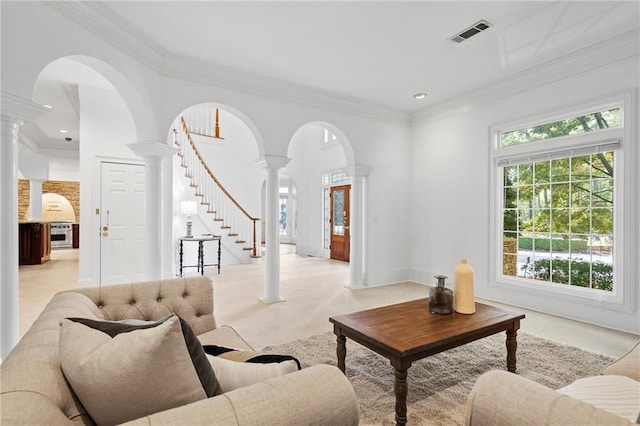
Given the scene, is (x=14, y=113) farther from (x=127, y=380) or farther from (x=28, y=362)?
(x=127, y=380)

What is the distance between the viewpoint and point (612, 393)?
4.33 ft

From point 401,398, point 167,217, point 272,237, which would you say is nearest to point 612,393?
point 401,398

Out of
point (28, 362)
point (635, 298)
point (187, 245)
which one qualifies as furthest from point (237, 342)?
point (187, 245)

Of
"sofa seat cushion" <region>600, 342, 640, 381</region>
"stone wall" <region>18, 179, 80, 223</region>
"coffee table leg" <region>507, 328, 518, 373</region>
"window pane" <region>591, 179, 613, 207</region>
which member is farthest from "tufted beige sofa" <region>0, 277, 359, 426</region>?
"stone wall" <region>18, 179, 80, 223</region>

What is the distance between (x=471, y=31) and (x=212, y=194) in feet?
20.6

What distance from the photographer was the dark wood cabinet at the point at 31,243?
7.15 m

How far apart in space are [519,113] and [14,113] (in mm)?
5312

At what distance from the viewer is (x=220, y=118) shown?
8898 millimetres

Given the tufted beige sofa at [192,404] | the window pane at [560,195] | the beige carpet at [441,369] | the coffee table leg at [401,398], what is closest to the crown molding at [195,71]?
the window pane at [560,195]

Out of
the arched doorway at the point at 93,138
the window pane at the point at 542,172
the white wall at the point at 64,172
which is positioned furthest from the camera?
the white wall at the point at 64,172

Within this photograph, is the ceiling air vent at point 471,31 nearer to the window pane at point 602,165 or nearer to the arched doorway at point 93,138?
the window pane at point 602,165

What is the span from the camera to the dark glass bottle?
98.2 inches

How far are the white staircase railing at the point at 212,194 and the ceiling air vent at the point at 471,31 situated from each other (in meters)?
5.84

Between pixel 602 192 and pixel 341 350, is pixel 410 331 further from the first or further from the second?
pixel 602 192
